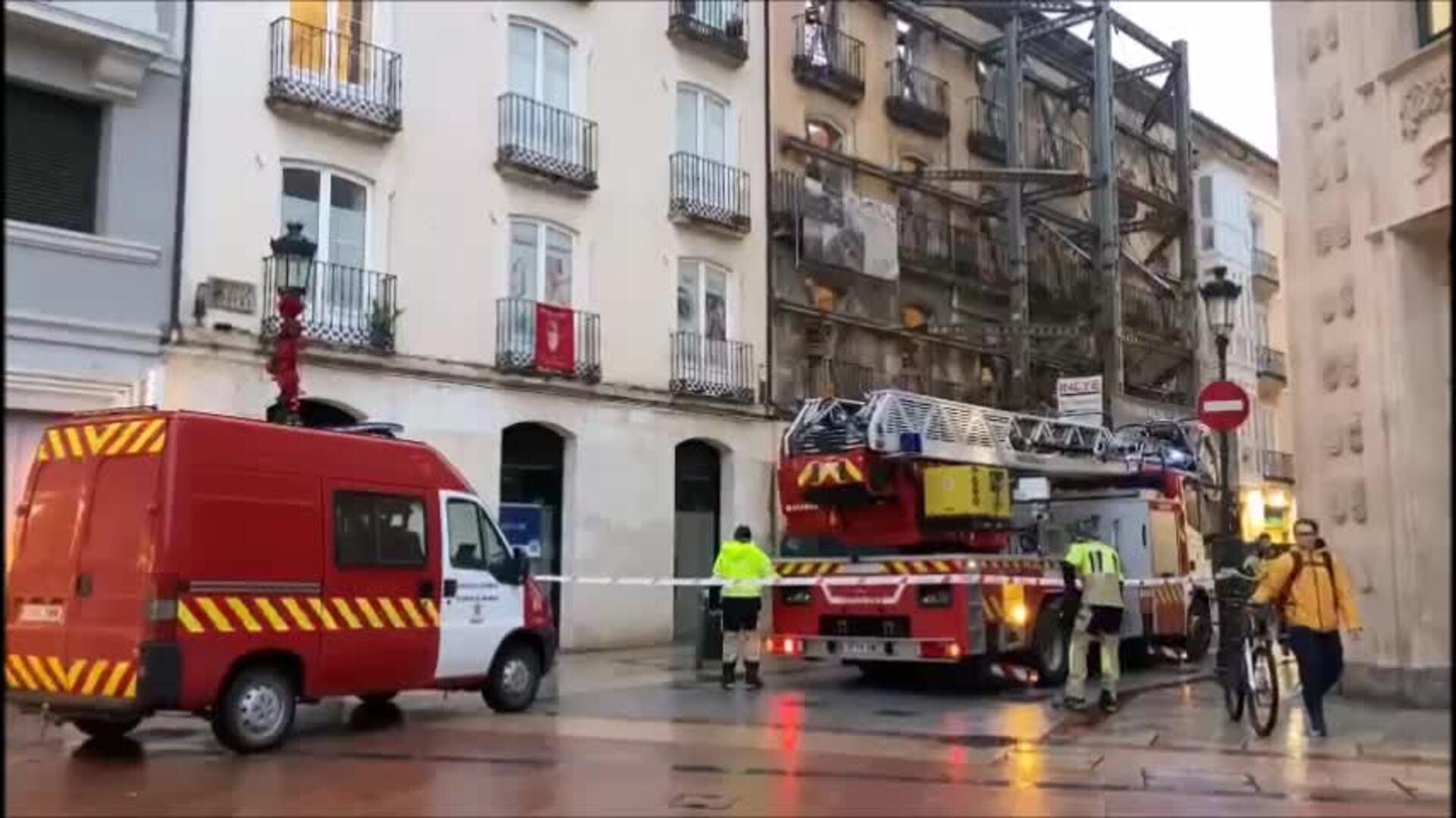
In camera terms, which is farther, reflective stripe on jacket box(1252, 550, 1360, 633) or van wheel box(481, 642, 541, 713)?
van wheel box(481, 642, 541, 713)

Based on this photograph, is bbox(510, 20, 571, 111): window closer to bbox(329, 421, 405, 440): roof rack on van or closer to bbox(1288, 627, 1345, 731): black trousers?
bbox(329, 421, 405, 440): roof rack on van

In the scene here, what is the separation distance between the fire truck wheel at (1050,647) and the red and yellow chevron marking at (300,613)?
7136 millimetres

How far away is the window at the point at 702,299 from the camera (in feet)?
79.2

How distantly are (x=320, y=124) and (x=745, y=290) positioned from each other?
851 cm

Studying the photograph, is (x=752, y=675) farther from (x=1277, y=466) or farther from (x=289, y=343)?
(x=1277, y=466)

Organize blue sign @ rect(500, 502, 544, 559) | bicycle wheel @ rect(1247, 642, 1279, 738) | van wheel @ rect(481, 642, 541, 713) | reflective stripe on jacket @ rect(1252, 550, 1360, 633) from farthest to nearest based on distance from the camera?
1. blue sign @ rect(500, 502, 544, 559)
2. van wheel @ rect(481, 642, 541, 713)
3. bicycle wheel @ rect(1247, 642, 1279, 738)
4. reflective stripe on jacket @ rect(1252, 550, 1360, 633)

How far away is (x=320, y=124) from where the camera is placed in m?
18.9

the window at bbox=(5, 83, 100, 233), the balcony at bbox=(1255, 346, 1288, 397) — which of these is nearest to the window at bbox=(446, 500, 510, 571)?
the window at bbox=(5, 83, 100, 233)

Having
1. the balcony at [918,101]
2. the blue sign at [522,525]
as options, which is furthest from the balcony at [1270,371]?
the blue sign at [522,525]

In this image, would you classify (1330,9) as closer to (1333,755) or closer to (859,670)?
(1333,755)

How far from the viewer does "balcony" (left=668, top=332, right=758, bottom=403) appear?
23.6m

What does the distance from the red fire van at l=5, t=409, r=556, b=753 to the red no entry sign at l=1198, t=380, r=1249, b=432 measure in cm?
824

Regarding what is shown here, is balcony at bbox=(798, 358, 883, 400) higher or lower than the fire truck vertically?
higher

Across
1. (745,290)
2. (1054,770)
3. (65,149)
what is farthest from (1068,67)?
(1054,770)
